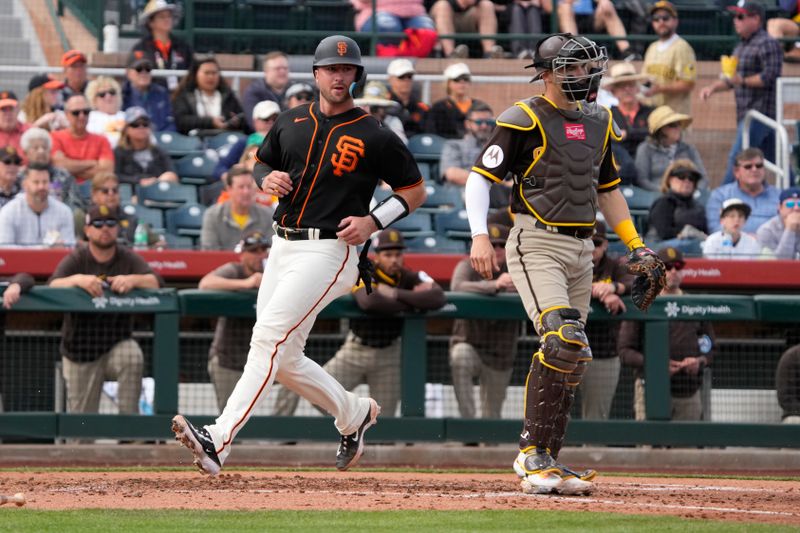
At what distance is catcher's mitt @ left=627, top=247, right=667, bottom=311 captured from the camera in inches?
269

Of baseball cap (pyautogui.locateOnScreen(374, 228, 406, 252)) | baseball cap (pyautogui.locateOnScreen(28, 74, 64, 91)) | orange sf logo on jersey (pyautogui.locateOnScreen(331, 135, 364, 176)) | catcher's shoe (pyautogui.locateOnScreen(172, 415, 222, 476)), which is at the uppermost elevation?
baseball cap (pyautogui.locateOnScreen(28, 74, 64, 91))

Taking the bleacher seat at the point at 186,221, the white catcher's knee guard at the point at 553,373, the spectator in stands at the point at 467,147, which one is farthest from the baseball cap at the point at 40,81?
the white catcher's knee guard at the point at 553,373

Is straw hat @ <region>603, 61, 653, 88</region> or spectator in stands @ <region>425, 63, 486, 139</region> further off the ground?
straw hat @ <region>603, 61, 653, 88</region>

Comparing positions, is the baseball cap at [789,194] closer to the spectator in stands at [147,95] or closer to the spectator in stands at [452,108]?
the spectator in stands at [452,108]

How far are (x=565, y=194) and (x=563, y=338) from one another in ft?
2.28

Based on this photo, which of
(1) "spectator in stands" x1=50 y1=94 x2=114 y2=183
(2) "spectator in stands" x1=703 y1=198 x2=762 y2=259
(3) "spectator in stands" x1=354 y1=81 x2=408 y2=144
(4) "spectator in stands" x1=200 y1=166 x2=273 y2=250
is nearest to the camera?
(4) "spectator in stands" x1=200 y1=166 x2=273 y2=250

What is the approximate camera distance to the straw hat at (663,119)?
12.5m

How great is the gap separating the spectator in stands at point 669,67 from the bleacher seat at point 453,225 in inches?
125

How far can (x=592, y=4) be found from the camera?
51.7 ft

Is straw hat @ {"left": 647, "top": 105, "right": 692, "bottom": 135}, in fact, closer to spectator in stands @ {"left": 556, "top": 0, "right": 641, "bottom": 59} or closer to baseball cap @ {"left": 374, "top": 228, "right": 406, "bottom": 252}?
spectator in stands @ {"left": 556, "top": 0, "right": 641, "bottom": 59}

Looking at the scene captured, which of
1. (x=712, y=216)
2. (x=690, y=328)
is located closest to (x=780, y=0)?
(x=712, y=216)

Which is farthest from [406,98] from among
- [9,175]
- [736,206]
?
[9,175]

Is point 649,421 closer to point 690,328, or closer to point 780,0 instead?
point 690,328

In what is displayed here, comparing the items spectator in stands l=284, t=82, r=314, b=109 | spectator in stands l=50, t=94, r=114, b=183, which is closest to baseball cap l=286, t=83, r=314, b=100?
spectator in stands l=284, t=82, r=314, b=109
